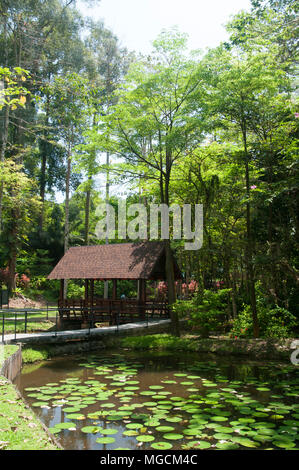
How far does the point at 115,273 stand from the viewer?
18359 millimetres

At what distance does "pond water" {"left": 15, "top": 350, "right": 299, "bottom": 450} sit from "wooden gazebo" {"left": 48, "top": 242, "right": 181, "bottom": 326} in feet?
23.0

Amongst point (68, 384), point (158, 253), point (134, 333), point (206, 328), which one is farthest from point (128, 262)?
point (68, 384)

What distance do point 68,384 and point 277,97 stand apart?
1070 centimetres

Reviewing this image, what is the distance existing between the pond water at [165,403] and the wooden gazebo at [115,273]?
701 cm

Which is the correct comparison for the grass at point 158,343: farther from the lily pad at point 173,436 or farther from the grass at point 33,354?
the lily pad at point 173,436

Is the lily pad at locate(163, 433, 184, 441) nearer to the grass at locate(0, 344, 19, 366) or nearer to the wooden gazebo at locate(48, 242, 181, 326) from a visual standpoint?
the grass at locate(0, 344, 19, 366)

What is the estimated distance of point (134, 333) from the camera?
48.2ft

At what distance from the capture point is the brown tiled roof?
17703 millimetres

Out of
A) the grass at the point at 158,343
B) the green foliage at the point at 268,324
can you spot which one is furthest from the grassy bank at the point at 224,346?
the green foliage at the point at 268,324

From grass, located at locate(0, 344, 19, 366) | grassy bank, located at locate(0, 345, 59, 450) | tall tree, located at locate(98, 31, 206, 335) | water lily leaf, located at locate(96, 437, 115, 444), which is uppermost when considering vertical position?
tall tree, located at locate(98, 31, 206, 335)

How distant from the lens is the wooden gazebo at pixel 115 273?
1755cm

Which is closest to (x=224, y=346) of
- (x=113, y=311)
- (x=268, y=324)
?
(x=268, y=324)

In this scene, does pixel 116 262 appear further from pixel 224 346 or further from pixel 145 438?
pixel 145 438

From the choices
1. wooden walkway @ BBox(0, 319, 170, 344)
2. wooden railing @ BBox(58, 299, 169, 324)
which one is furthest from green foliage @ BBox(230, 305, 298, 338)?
wooden railing @ BBox(58, 299, 169, 324)
